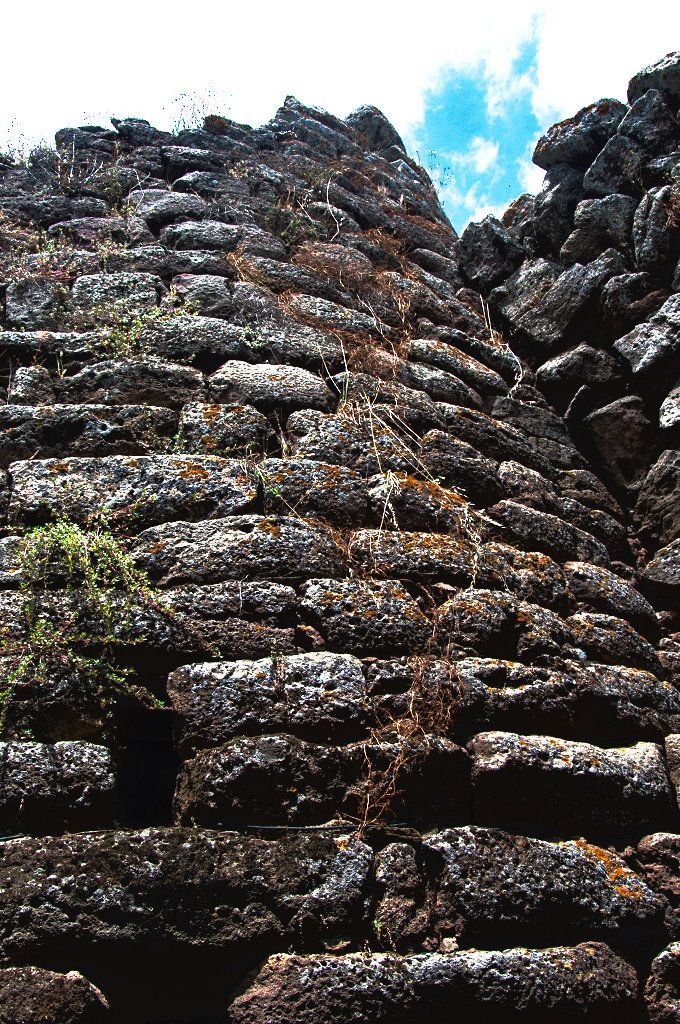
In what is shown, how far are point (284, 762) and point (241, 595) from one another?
0.55m

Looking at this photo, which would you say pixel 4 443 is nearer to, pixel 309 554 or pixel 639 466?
pixel 309 554

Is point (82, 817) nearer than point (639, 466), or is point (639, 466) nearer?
point (82, 817)

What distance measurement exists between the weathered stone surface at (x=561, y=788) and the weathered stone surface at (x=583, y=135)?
14.9 feet

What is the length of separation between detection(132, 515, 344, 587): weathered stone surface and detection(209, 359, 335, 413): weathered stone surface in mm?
775

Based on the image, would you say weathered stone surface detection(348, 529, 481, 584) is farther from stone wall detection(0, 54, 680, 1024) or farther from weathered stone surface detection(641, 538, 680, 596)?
weathered stone surface detection(641, 538, 680, 596)

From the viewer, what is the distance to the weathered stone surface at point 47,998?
160 cm

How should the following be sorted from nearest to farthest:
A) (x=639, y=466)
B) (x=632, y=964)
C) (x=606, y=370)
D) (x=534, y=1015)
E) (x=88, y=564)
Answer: (x=534, y=1015), (x=632, y=964), (x=88, y=564), (x=639, y=466), (x=606, y=370)

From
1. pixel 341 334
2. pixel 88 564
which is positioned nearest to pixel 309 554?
pixel 88 564

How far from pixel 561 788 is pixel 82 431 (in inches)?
79.1

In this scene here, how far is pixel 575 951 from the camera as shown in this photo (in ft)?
6.32

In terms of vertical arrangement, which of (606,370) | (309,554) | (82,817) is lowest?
(82,817)

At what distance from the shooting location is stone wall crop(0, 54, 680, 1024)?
5.91ft

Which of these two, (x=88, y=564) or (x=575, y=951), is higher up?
(x=88, y=564)

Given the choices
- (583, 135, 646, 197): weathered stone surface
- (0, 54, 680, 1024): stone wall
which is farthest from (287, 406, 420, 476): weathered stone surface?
(583, 135, 646, 197): weathered stone surface
